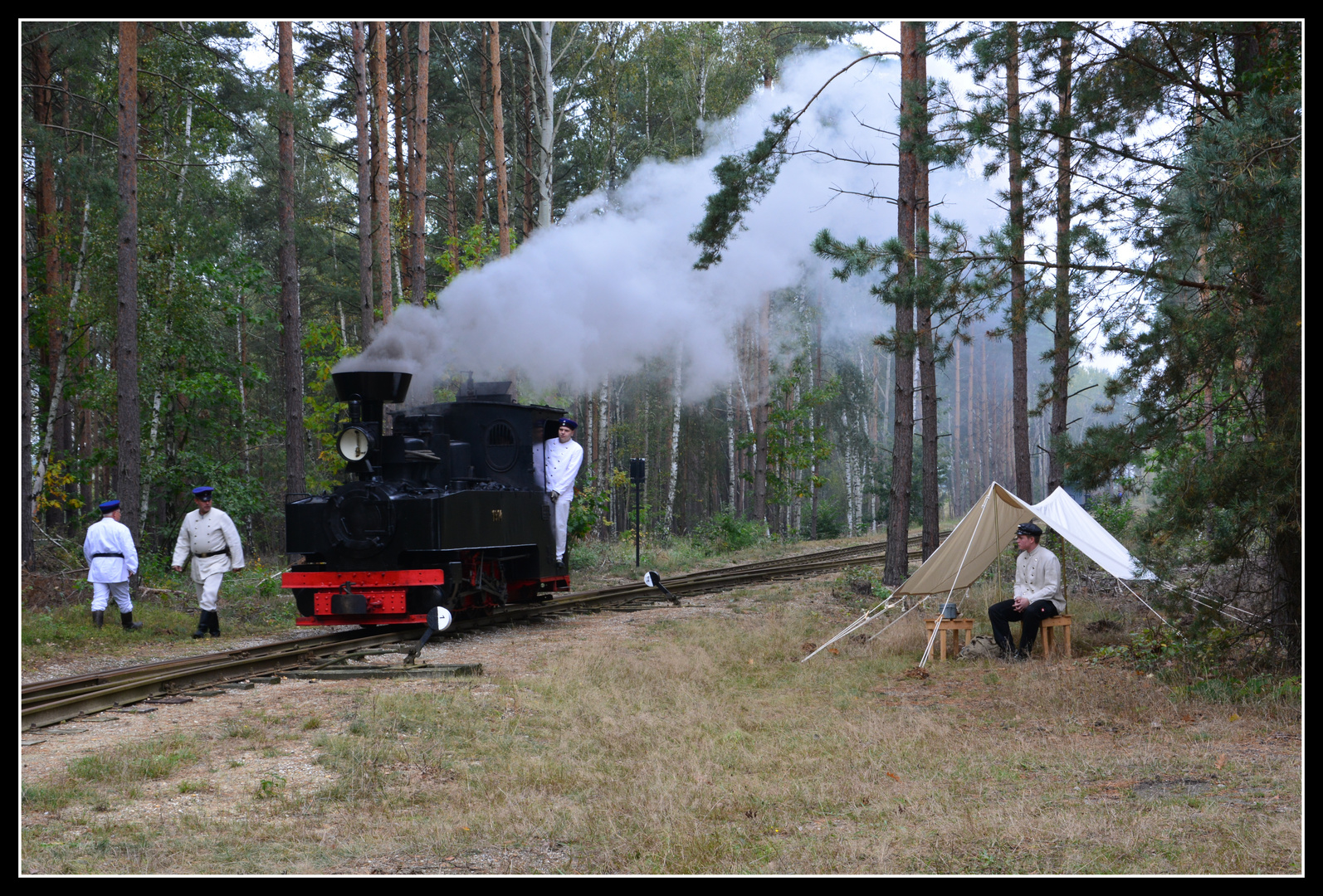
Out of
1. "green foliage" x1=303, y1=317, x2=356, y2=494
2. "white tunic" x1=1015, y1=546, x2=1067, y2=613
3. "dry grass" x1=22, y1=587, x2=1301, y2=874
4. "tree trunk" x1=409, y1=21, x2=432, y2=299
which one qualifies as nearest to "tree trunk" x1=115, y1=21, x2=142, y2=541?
"green foliage" x1=303, y1=317, x2=356, y2=494

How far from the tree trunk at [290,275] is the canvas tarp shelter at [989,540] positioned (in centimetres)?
1056

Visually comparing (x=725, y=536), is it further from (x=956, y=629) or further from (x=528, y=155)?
(x=956, y=629)

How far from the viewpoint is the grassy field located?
410 cm

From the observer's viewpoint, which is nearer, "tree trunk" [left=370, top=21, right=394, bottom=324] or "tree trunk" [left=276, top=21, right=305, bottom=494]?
"tree trunk" [left=276, top=21, right=305, bottom=494]

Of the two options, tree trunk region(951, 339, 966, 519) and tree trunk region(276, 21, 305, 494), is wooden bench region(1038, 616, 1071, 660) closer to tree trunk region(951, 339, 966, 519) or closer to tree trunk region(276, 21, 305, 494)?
tree trunk region(276, 21, 305, 494)

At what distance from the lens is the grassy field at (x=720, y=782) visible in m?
4.10

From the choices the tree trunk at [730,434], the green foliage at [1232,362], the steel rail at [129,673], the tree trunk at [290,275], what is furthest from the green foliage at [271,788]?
the tree trunk at [730,434]

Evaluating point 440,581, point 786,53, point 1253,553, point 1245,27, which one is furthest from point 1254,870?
point 786,53

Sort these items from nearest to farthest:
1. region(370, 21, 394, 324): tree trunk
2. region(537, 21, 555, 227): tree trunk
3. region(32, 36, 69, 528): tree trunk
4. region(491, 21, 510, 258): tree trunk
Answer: region(370, 21, 394, 324): tree trunk
region(32, 36, 69, 528): tree trunk
region(491, 21, 510, 258): tree trunk
region(537, 21, 555, 227): tree trunk

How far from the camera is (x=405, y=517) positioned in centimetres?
1013

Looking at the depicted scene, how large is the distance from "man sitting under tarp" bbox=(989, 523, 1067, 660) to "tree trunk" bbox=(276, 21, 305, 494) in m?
11.9

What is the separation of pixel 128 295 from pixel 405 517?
570 centimetres

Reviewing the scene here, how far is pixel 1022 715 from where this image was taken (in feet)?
22.6

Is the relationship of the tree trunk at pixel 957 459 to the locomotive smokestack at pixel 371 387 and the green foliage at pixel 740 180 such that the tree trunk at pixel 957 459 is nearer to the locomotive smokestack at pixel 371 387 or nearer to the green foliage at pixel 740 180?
the green foliage at pixel 740 180
